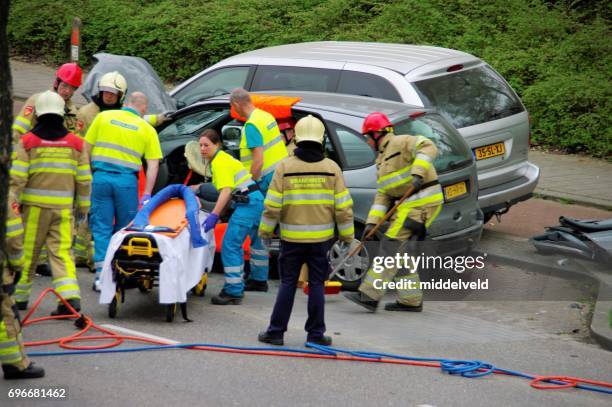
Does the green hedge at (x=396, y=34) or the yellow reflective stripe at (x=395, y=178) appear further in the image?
the green hedge at (x=396, y=34)

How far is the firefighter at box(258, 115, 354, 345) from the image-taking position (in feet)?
25.9

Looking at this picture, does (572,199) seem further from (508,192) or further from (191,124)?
(191,124)

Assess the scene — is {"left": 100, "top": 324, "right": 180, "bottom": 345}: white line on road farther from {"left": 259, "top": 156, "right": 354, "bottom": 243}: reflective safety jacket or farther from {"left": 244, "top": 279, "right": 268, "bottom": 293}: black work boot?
{"left": 244, "top": 279, "right": 268, "bottom": 293}: black work boot

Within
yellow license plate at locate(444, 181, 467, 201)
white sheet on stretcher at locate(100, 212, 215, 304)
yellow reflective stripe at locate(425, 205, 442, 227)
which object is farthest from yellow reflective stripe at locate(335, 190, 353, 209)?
yellow license plate at locate(444, 181, 467, 201)

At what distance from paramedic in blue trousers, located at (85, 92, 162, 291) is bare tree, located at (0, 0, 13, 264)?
4195mm

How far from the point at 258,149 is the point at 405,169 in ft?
4.42

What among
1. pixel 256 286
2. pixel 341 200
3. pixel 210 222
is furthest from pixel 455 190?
pixel 210 222

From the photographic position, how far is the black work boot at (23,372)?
6891 mm

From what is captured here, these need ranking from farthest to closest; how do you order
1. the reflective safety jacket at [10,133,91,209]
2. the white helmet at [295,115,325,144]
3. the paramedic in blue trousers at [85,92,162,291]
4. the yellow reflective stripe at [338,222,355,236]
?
the paramedic in blue trousers at [85,92,162,291] < the reflective safety jacket at [10,133,91,209] < the yellow reflective stripe at [338,222,355,236] < the white helmet at [295,115,325,144]

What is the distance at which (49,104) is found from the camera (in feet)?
26.6

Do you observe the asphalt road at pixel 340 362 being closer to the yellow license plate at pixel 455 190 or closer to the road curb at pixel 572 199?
the yellow license plate at pixel 455 190

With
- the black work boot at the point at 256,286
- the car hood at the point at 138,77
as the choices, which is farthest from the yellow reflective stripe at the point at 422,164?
the car hood at the point at 138,77

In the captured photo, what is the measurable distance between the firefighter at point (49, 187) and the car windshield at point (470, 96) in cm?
420

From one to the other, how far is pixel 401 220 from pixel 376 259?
476 millimetres
